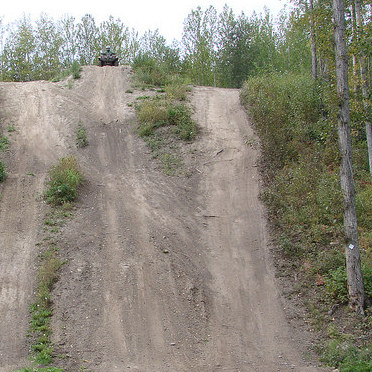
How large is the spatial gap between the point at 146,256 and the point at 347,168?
19.1ft

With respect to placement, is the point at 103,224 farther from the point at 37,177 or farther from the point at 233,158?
the point at 233,158

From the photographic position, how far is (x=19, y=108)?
75.2 feet

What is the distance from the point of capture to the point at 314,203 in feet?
47.1

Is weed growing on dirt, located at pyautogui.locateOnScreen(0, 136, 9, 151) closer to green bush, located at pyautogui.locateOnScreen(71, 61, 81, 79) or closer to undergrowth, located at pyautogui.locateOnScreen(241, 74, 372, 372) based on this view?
green bush, located at pyautogui.locateOnScreen(71, 61, 81, 79)

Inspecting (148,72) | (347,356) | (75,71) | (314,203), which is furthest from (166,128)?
(347,356)

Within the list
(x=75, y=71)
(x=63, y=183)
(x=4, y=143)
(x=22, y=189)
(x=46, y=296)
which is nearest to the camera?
(x=46, y=296)

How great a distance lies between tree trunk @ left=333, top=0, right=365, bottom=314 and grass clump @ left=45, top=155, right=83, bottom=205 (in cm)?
893

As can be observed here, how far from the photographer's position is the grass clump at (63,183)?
15.4 m

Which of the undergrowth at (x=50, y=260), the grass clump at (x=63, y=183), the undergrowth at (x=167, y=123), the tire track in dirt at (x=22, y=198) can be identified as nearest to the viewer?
the undergrowth at (x=50, y=260)

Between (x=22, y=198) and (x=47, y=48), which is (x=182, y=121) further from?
(x=47, y=48)

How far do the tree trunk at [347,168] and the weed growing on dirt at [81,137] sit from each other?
474 inches

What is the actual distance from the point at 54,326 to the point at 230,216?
695cm

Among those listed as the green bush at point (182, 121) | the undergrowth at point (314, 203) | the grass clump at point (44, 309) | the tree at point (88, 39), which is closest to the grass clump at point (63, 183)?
the grass clump at point (44, 309)

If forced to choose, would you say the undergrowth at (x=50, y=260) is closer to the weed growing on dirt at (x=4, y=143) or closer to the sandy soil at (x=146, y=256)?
the sandy soil at (x=146, y=256)
